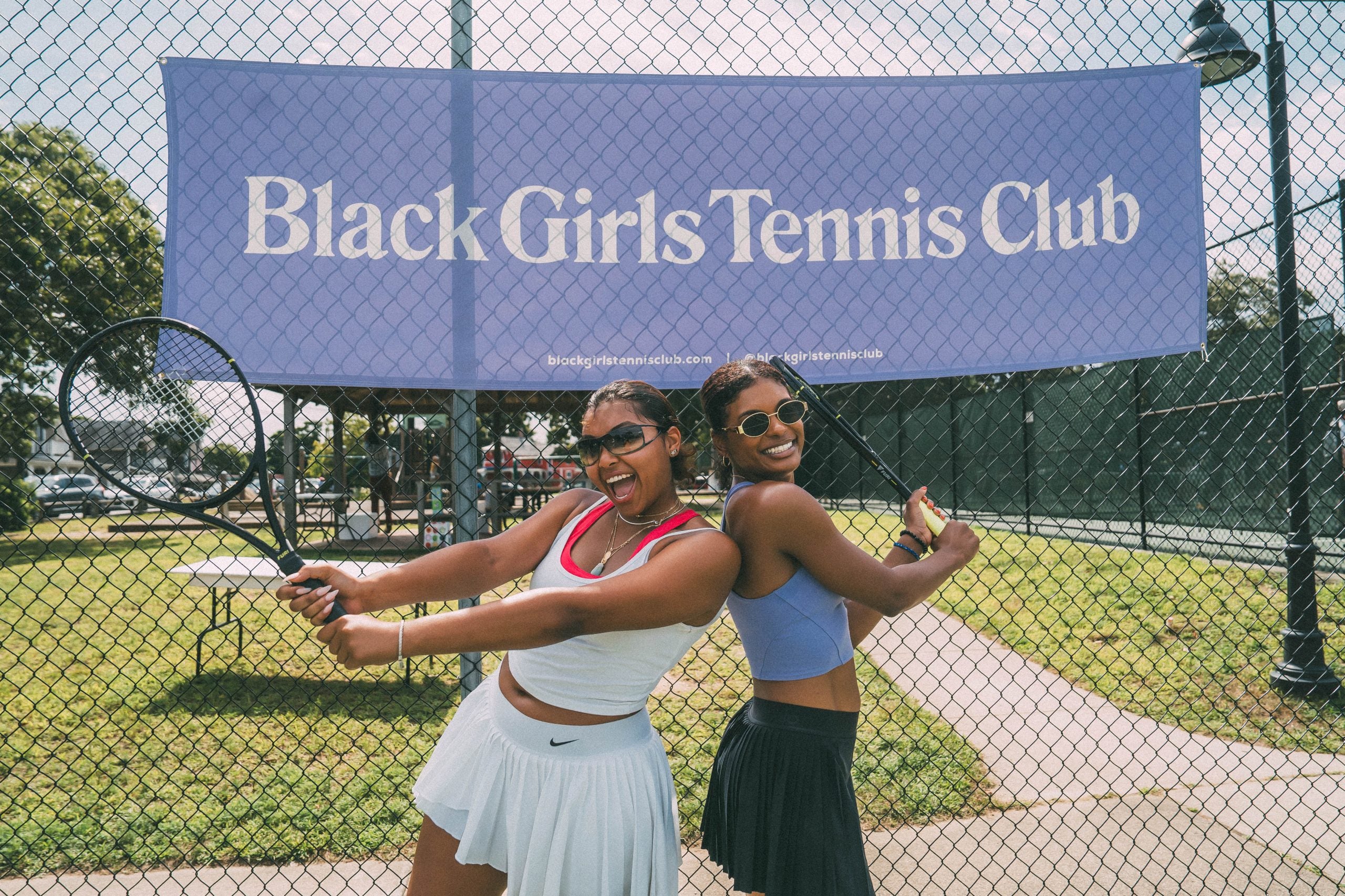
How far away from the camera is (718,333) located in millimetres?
3045

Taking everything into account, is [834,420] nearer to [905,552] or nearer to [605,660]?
[905,552]

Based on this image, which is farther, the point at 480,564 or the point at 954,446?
the point at 954,446

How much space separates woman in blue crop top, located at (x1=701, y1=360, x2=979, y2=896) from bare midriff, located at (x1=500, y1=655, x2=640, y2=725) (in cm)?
37

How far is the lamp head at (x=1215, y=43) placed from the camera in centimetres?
418

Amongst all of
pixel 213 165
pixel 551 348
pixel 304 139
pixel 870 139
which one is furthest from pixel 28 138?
pixel 870 139

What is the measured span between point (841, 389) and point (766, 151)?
17609mm

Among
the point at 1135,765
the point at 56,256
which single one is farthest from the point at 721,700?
the point at 56,256

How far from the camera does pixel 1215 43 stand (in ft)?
13.8

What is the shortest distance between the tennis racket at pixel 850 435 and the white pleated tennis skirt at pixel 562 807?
95 cm

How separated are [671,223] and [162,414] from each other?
5.68 ft

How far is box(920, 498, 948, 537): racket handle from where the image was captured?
2273 mm

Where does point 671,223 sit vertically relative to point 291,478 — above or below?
above

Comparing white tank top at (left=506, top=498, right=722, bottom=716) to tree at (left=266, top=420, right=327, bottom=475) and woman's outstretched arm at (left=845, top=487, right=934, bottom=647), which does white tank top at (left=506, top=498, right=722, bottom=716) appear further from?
tree at (left=266, top=420, right=327, bottom=475)

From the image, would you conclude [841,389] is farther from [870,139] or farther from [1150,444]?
[870,139]
